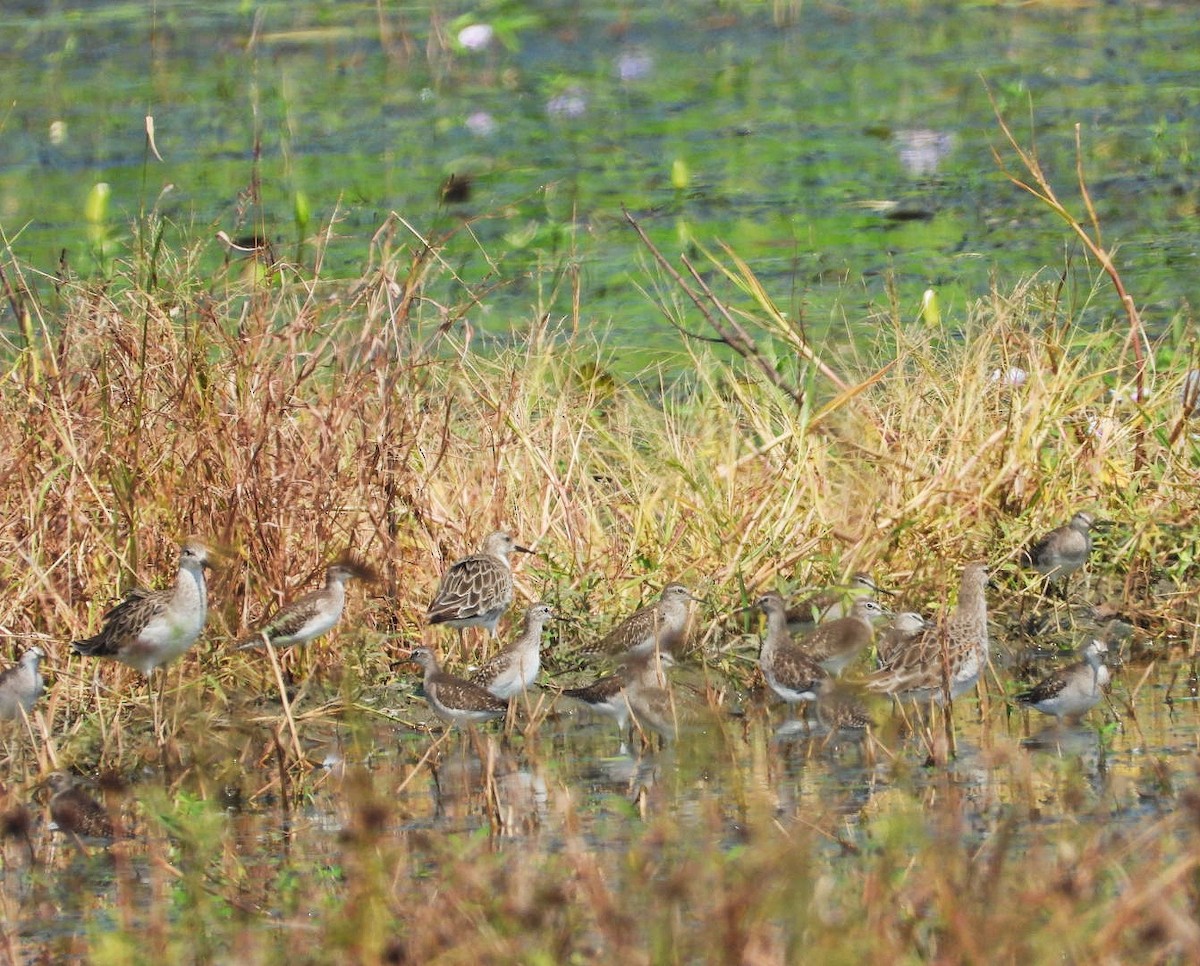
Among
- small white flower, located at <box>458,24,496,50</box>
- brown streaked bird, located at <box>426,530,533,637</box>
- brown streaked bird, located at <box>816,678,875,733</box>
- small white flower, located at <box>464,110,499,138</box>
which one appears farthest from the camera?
small white flower, located at <box>458,24,496,50</box>

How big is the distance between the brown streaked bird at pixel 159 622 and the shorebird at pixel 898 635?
2.31 metres

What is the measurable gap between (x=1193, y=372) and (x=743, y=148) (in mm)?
9796

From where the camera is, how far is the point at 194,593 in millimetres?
7605

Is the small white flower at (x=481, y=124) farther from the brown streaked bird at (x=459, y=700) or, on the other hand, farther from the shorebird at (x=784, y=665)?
the brown streaked bird at (x=459, y=700)

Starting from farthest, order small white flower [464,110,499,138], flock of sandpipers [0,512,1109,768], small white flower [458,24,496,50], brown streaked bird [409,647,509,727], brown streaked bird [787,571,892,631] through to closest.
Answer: small white flower [458,24,496,50] < small white flower [464,110,499,138] < brown streaked bird [787,571,892,631] < brown streaked bird [409,647,509,727] < flock of sandpipers [0,512,1109,768]

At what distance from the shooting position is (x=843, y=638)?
7.85 m

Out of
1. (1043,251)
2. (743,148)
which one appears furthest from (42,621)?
(743,148)

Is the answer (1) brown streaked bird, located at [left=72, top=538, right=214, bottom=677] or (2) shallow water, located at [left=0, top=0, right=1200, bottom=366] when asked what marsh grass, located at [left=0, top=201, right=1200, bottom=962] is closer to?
(1) brown streaked bird, located at [left=72, top=538, right=214, bottom=677]

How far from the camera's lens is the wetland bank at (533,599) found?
204 inches

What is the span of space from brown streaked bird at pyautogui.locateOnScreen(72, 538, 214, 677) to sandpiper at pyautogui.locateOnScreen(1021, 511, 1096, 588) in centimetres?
309

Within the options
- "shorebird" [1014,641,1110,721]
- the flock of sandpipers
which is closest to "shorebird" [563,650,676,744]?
the flock of sandpipers

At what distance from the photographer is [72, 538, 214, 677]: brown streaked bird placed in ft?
24.5

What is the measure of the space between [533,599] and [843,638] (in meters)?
1.66

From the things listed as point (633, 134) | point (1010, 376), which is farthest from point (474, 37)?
point (1010, 376)
